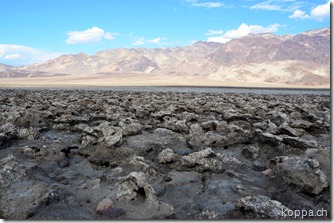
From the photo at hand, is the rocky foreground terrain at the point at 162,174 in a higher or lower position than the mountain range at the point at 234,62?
lower

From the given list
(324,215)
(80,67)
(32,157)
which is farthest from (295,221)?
(80,67)

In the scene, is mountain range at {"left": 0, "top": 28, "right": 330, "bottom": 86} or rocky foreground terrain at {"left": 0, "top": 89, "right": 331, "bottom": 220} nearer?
rocky foreground terrain at {"left": 0, "top": 89, "right": 331, "bottom": 220}

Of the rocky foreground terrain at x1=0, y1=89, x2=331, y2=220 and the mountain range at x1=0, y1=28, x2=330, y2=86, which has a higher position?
the mountain range at x1=0, y1=28, x2=330, y2=86

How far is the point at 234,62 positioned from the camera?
13350cm

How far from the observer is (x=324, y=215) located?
2.15 m

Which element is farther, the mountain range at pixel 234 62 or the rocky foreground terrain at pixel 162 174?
the mountain range at pixel 234 62

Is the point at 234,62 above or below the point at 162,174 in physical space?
above

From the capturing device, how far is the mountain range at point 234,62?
98.5 meters

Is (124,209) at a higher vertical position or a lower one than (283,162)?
lower

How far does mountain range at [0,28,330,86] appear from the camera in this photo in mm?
98500

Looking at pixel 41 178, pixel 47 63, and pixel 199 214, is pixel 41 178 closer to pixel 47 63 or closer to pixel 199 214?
pixel 199 214

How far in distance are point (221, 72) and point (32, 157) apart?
106 m

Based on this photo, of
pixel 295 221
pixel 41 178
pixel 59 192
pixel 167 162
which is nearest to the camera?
pixel 295 221

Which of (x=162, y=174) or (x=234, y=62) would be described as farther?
(x=234, y=62)
